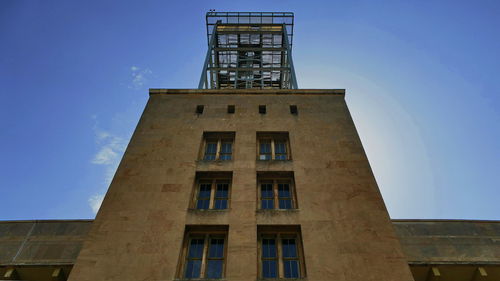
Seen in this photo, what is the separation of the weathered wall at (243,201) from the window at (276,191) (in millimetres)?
552

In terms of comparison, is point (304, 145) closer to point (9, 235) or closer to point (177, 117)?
point (177, 117)

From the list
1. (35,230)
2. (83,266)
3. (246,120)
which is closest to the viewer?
(83,266)

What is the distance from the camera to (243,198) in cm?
1761

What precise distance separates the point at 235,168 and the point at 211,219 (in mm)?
3588

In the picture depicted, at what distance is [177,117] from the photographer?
23.6 m

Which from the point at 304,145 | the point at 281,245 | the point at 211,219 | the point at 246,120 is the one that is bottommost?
the point at 281,245

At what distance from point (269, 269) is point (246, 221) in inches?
90.6

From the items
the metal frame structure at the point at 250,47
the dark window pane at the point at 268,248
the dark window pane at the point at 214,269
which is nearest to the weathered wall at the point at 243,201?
the dark window pane at the point at 214,269

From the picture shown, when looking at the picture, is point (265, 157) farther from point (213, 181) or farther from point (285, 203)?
point (285, 203)

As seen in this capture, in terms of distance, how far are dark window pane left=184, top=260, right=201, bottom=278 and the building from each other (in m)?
0.04

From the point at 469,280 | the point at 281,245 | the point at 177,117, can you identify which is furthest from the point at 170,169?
the point at 469,280

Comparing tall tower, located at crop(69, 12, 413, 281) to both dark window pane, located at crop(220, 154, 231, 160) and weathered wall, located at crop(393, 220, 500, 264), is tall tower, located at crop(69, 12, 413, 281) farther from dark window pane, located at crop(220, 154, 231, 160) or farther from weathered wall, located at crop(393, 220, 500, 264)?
weathered wall, located at crop(393, 220, 500, 264)

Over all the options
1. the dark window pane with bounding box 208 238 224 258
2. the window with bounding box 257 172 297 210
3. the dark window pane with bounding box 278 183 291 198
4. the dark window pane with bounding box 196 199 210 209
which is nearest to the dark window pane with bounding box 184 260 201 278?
the dark window pane with bounding box 208 238 224 258

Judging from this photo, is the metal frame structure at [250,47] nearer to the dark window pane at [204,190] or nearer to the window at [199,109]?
the window at [199,109]
